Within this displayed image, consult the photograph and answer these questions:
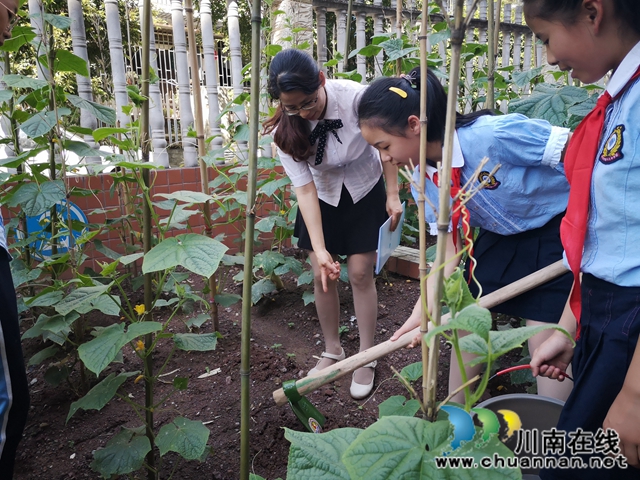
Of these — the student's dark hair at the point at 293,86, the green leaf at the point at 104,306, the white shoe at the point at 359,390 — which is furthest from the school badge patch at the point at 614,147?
the white shoe at the point at 359,390

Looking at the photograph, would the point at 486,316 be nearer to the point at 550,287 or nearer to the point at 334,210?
the point at 550,287

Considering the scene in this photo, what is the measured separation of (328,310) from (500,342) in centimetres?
173

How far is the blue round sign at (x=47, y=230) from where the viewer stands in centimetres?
195

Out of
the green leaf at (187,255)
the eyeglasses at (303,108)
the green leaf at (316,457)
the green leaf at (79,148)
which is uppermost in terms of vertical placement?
the eyeglasses at (303,108)

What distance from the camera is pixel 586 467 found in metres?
0.96

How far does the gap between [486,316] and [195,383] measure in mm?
1870

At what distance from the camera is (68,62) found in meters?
1.71

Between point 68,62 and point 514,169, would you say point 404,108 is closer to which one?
point 514,169

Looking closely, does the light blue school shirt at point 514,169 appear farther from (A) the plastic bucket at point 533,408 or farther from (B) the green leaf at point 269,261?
(B) the green leaf at point 269,261

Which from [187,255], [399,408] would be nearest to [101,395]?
[187,255]

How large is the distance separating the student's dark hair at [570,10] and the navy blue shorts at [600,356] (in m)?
0.49

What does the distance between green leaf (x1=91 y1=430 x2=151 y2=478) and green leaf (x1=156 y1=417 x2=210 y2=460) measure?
0.06m

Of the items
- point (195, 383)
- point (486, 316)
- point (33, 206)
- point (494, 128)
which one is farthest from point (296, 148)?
Result: point (486, 316)

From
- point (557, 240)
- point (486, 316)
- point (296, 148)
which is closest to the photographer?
point (486, 316)
